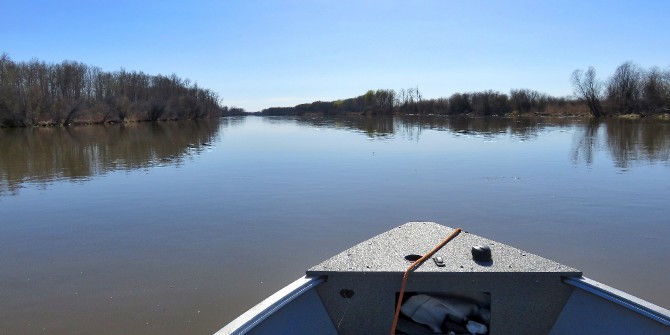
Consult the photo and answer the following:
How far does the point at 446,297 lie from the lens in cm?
334

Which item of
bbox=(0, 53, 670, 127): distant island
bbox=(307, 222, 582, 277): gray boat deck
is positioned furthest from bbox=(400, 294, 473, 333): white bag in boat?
bbox=(0, 53, 670, 127): distant island

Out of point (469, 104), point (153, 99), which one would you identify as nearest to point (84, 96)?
point (153, 99)

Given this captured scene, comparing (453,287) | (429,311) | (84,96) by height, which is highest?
(84,96)

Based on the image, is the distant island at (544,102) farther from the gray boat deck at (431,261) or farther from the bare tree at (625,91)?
the gray boat deck at (431,261)

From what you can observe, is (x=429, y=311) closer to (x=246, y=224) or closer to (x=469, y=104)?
(x=246, y=224)

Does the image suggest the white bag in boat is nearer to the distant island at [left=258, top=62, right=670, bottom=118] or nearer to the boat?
the boat

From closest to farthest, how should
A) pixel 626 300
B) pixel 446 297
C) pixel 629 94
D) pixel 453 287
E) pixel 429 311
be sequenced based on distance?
pixel 626 300, pixel 453 287, pixel 429 311, pixel 446 297, pixel 629 94

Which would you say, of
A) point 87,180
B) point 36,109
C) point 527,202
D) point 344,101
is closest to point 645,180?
point 527,202

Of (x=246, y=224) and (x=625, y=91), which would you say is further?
(x=625, y=91)

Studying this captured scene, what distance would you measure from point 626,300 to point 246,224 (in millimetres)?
5692

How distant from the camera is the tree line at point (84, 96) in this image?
152 feet

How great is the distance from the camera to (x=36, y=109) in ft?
154

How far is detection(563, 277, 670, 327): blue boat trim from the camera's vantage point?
2.57 metres

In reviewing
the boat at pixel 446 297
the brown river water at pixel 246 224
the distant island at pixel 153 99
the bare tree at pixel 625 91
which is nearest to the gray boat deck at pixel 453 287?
the boat at pixel 446 297
